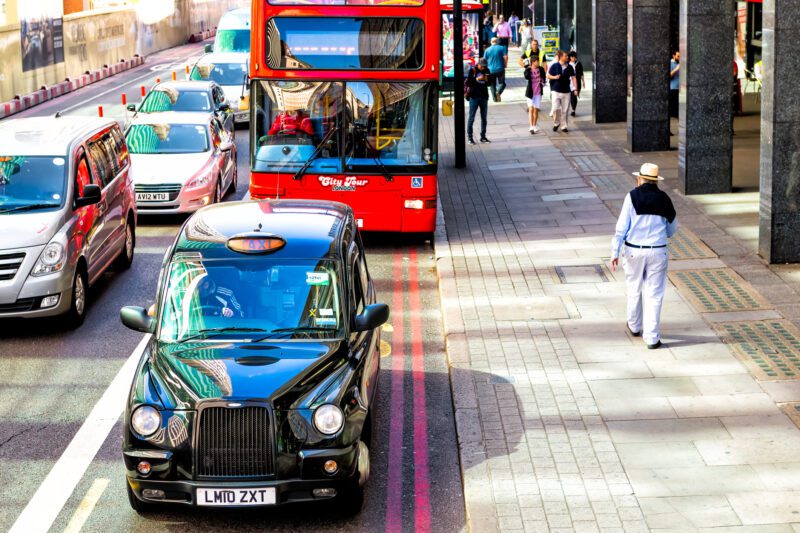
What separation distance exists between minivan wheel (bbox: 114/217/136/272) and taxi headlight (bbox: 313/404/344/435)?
8.67 metres

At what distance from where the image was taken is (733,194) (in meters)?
19.8

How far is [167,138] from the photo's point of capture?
67.4 feet

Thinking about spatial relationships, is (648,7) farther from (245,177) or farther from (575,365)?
(575,365)

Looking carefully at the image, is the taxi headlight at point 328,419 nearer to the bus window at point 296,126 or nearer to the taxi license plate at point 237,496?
the taxi license plate at point 237,496

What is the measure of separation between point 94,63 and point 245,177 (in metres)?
29.6

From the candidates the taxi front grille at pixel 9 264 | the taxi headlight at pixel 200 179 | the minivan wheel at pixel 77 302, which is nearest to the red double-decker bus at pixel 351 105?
the taxi headlight at pixel 200 179

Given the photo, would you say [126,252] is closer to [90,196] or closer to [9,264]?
[90,196]

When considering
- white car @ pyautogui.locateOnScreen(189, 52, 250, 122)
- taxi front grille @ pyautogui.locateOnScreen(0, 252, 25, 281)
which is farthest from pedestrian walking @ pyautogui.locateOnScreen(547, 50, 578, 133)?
taxi front grille @ pyautogui.locateOnScreen(0, 252, 25, 281)

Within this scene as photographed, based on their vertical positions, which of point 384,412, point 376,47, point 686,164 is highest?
point 376,47

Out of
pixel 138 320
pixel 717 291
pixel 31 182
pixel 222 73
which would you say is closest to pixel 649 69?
pixel 717 291

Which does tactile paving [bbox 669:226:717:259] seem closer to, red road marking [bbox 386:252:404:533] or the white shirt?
red road marking [bbox 386:252:404:533]

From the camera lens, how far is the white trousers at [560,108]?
93.0 feet

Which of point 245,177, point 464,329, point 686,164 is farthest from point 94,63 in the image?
point 464,329

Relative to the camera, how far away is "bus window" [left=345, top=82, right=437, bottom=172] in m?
16.9
